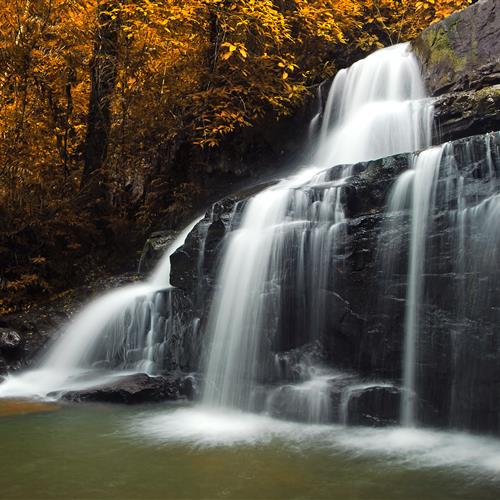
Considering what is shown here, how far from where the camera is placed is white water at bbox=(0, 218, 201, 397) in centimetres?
657

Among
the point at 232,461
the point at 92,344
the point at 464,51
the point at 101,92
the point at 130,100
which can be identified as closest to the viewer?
the point at 232,461

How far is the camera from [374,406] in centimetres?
474

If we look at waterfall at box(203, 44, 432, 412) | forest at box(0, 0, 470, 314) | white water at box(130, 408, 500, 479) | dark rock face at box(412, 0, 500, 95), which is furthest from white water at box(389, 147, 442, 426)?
forest at box(0, 0, 470, 314)

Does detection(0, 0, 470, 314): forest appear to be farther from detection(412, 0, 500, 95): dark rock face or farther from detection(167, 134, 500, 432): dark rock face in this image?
detection(167, 134, 500, 432): dark rock face

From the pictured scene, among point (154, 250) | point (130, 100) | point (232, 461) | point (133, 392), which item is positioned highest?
point (130, 100)

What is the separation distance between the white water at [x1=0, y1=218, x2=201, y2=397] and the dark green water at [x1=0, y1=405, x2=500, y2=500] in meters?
1.51

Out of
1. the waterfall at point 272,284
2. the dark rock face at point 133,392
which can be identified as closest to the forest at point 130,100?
the waterfall at point 272,284

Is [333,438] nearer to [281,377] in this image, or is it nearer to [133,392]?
[281,377]

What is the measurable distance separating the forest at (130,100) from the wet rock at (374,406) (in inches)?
218

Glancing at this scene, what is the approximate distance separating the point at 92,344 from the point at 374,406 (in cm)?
396

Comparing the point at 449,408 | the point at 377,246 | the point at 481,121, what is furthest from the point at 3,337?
the point at 481,121

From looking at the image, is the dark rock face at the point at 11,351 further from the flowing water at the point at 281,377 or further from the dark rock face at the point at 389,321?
the dark rock face at the point at 389,321

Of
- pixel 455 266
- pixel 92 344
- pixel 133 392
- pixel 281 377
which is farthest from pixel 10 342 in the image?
pixel 455 266

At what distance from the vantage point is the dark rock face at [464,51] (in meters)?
7.64
